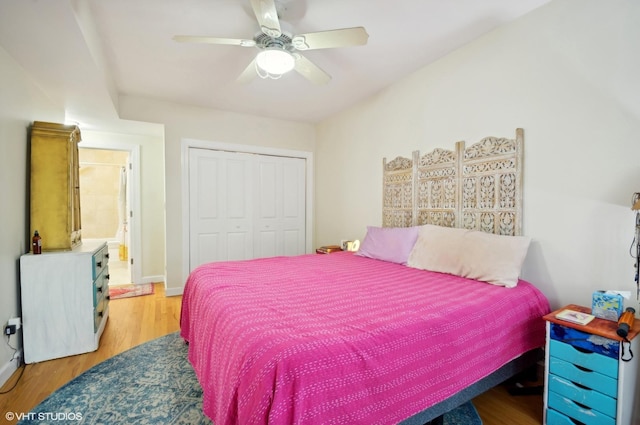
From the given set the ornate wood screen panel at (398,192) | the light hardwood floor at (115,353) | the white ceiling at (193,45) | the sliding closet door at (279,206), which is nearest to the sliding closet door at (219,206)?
the sliding closet door at (279,206)

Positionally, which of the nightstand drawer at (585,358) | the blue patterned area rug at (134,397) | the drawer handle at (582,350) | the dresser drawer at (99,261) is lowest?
the blue patterned area rug at (134,397)

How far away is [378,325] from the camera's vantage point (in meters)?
1.30

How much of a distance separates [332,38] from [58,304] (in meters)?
2.88

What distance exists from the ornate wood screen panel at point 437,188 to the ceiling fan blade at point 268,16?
175cm

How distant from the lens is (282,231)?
4609 millimetres

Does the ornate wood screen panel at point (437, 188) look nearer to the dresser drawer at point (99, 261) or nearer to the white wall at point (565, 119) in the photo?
the white wall at point (565, 119)

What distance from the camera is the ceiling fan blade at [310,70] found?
2.21 m

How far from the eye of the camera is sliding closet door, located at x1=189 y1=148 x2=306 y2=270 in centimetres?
401

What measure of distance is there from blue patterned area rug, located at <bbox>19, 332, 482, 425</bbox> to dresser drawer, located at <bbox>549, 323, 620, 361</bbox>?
661 millimetres

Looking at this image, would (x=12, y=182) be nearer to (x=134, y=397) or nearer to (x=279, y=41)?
(x=134, y=397)

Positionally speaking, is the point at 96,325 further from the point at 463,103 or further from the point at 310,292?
the point at 463,103

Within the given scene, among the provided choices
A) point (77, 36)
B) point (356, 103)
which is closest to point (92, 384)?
point (77, 36)

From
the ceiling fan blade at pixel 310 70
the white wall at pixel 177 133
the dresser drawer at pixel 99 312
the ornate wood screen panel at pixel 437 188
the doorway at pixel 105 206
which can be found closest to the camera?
the ceiling fan blade at pixel 310 70

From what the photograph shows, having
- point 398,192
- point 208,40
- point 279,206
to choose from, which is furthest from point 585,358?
point 279,206
